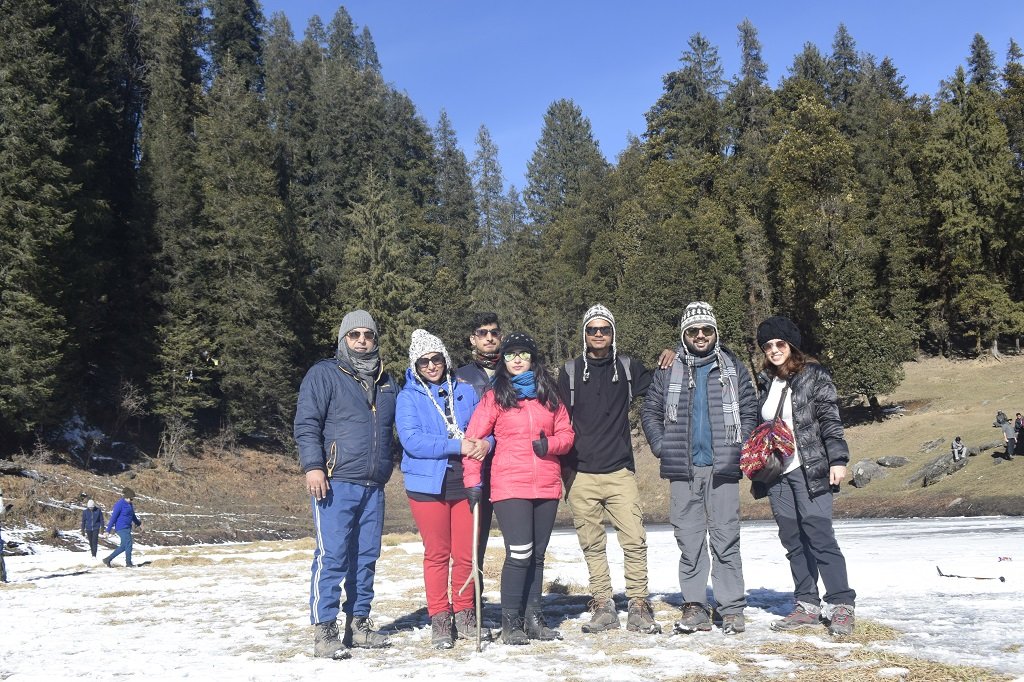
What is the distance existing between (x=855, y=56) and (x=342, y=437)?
82.6 metres

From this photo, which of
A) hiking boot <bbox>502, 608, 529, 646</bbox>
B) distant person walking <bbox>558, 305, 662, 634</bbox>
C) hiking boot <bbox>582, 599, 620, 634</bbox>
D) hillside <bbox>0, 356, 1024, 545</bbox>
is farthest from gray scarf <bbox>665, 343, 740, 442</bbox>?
hillside <bbox>0, 356, 1024, 545</bbox>

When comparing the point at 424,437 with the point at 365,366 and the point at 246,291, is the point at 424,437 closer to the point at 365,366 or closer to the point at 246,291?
the point at 365,366

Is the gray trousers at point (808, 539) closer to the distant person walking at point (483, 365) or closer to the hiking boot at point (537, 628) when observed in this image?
the hiking boot at point (537, 628)

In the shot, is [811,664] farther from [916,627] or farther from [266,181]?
[266,181]

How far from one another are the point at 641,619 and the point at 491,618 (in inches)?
64.6

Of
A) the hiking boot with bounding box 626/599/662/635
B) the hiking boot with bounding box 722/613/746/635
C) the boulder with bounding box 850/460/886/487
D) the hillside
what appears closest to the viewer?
the hiking boot with bounding box 722/613/746/635

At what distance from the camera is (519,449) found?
6.33m

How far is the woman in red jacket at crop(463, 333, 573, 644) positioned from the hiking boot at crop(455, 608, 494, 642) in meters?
0.32

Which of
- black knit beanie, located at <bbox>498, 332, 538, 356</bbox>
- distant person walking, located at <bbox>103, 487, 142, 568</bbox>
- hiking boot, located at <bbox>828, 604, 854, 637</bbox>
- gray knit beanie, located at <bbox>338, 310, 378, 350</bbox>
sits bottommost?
distant person walking, located at <bbox>103, 487, 142, 568</bbox>

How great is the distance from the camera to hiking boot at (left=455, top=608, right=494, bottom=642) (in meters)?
6.54

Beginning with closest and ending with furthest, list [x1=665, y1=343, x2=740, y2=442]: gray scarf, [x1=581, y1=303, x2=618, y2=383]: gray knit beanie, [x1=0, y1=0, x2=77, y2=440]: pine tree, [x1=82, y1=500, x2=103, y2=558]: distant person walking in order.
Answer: [x1=665, y1=343, x2=740, y2=442]: gray scarf → [x1=581, y1=303, x2=618, y2=383]: gray knit beanie → [x1=82, y1=500, x2=103, y2=558]: distant person walking → [x1=0, y1=0, x2=77, y2=440]: pine tree

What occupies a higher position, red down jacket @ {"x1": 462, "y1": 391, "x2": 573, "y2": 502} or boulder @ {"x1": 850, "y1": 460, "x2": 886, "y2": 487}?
red down jacket @ {"x1": 462, "y1": 391, "x2": 573, "y2": 502}

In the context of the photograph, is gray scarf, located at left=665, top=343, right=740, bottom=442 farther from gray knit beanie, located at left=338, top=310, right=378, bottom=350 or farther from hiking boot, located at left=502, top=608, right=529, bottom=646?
gray knit beanie, located at left=338, top=310, right=378, bottom=350

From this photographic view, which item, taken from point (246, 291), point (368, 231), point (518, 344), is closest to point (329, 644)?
point (518, 344)
